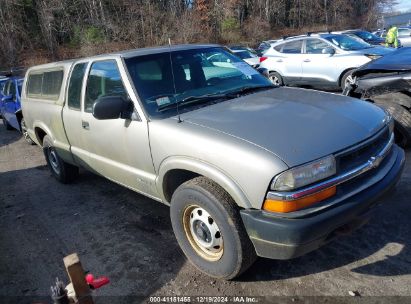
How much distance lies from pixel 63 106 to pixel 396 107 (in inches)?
185

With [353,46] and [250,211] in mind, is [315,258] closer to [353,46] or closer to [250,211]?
[250,211]

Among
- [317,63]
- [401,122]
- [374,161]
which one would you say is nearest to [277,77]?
[317,63]

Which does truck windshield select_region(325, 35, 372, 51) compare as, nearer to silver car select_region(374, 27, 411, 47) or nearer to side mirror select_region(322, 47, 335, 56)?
side mirror select_region(322, 47, 335, 56)

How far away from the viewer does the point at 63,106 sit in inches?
191

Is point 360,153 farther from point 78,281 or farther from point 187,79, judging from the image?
point 78,281

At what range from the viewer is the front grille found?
2.72 meters

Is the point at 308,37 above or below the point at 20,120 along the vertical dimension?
above

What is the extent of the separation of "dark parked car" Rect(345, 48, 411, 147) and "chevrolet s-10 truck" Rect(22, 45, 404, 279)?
7.98ft

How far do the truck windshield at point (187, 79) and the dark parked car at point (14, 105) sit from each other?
241 inches

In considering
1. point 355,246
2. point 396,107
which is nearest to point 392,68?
point 396,107

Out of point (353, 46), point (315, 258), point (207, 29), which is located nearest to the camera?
point (315, 258)

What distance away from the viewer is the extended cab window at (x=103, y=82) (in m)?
3.83

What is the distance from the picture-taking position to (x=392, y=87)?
572 centimetres

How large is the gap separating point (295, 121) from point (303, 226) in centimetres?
86
